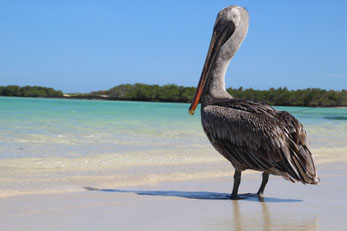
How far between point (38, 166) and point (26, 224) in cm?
313

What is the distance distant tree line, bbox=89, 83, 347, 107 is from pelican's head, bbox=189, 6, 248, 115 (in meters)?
47.4

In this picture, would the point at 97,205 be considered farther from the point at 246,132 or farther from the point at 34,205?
the point at 246,132

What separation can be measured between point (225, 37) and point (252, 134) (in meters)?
1.25

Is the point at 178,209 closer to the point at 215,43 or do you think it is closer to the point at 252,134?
the point at 252,134

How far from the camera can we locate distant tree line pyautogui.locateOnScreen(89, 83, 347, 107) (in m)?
75.9

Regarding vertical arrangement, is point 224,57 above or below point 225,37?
below

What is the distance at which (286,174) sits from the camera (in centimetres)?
363

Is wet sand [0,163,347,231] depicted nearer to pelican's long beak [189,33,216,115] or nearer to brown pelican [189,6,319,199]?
brown pelican [189,6,319,199]

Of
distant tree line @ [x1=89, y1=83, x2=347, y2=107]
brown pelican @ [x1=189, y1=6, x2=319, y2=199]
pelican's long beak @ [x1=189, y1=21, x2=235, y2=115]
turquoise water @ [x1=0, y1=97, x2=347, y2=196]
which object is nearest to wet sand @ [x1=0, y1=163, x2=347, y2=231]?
brown pelican @ [x1=189, y1=6, x2=319, y2=199]

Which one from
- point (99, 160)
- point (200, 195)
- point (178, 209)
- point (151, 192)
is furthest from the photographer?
point (99, 160)

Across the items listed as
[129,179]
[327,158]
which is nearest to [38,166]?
[129,179]

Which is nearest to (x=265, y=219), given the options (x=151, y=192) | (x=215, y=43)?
(x=151, y=192)

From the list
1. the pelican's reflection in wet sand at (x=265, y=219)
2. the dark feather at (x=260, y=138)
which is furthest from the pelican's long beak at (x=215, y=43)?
the pelican's reflection in wet sand at (x=265, y=219)

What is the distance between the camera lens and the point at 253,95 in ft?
288
